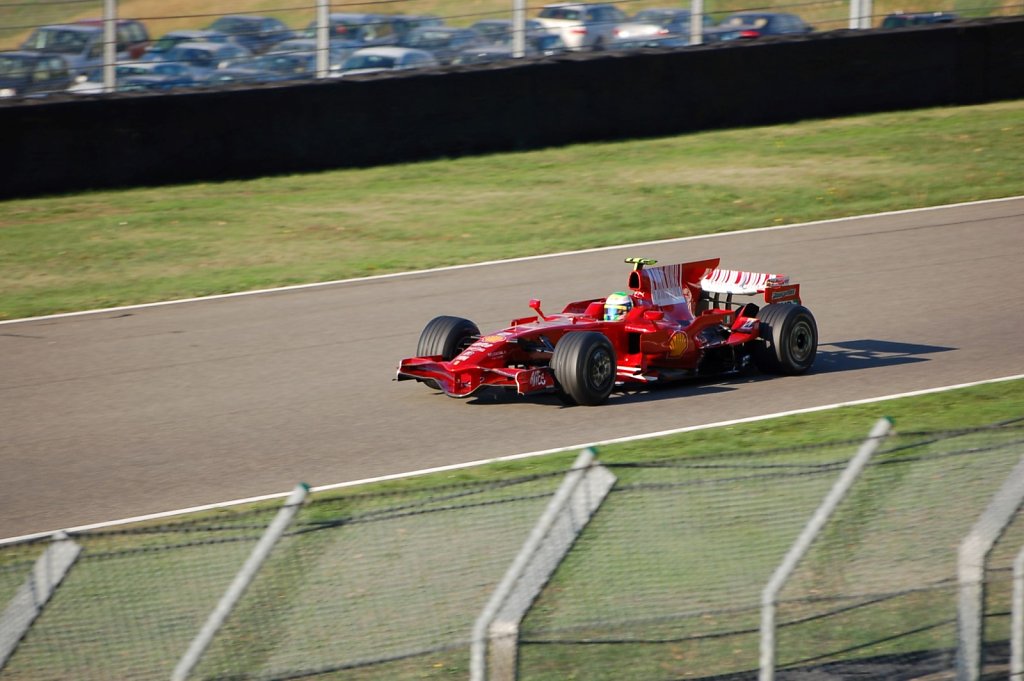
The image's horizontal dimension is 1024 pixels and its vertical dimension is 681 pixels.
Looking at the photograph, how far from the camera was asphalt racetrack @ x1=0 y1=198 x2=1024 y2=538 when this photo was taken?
9523 millimetres

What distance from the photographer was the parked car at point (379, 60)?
1988 centimetres

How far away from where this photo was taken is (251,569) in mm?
4352

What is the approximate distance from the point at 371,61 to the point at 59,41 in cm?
425

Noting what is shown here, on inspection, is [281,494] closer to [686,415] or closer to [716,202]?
[686,415]

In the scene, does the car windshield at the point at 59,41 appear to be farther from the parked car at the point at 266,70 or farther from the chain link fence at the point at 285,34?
the parked car at the point at 266,70

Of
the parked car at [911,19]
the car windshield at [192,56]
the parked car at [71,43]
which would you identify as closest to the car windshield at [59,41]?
the parked car at [71,43]

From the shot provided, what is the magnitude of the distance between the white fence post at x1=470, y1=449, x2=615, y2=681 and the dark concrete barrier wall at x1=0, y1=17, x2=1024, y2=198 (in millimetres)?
14455

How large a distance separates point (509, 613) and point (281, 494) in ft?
14.7

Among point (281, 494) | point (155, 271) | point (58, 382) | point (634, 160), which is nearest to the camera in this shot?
point (281, 494)

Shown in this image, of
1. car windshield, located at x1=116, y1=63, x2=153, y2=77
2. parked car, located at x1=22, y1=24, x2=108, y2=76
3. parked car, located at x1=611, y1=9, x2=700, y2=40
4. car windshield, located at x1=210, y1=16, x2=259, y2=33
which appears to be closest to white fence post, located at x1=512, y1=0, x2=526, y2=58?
parked car, located at x1=611, y1=9, x2=700, y2=40

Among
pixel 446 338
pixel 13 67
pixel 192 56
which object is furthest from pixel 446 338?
pixel 13 67

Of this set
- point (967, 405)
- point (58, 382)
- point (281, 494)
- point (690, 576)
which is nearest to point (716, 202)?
point (967, 405)

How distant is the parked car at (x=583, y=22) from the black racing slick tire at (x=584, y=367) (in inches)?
454

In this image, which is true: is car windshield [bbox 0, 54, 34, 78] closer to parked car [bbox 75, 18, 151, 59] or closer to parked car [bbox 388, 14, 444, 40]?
parked car [bbox 75, 18, 151, 59]
